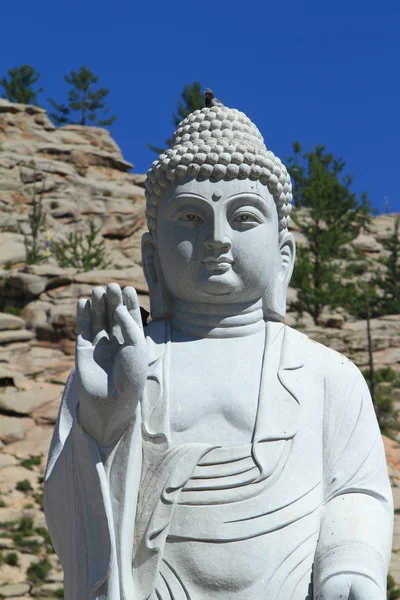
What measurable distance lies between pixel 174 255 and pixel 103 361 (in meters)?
0.66

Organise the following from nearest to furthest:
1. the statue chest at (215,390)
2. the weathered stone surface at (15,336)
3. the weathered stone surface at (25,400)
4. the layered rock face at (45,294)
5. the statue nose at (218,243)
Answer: the statue chest at (215,390) → the statue nose at (218,243) → the layered rock face at (45,294) → the weathered stone surface at (25,400) → the weathered stone surface at (15,336)

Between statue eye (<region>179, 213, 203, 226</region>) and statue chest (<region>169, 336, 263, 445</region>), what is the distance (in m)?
0.52

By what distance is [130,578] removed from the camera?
14.8 feet

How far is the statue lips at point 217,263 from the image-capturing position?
4.94 metres

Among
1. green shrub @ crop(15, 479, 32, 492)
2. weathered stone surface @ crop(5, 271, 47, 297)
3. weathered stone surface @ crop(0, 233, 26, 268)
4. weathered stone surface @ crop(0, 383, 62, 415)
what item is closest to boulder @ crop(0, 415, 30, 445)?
weathered stone surface @ crop(0, 383, 62, 415)

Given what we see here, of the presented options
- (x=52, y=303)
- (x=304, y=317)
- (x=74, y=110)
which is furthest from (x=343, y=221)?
(x=74, y=110)

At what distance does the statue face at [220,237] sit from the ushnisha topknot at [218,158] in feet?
0.16

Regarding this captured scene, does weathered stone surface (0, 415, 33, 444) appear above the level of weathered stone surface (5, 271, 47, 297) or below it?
below

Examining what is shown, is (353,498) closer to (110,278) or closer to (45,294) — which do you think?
(110,278)

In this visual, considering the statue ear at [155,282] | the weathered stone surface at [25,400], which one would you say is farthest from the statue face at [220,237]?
the weathered stone surface at [25,400]

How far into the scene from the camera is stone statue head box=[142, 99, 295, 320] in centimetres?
497

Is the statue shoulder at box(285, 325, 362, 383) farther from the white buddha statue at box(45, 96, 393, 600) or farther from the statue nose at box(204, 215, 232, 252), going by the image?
the statue nose at box(204, 215, 232, 252)

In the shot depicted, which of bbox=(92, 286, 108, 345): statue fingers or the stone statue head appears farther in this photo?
the stone statue head

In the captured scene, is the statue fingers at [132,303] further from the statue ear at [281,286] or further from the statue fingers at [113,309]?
the statue ear at [281,286]
